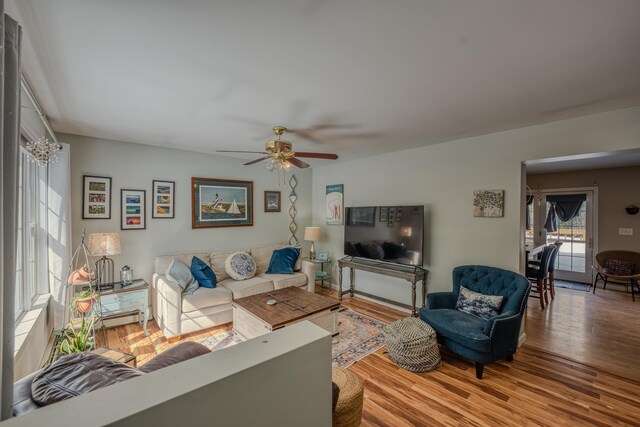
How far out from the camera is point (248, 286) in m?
3.88

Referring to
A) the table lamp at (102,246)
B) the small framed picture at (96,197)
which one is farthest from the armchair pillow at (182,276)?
the small framed picture at (96,197)

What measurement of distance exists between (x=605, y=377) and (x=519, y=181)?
1.97m

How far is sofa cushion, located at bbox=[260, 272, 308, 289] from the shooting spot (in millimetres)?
4176

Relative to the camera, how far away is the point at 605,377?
2.53 metres

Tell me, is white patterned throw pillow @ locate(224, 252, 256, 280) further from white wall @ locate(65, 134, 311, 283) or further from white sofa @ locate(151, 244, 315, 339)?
white wall @ locate(65, 134, 311, 283)

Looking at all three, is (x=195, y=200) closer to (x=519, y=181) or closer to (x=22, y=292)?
(x=22, y=292)

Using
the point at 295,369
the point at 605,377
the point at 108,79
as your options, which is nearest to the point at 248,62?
the point at 108,79

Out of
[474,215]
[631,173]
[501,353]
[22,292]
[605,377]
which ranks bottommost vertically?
[605,377]

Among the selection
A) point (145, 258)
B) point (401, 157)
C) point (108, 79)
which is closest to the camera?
point (108, 79)

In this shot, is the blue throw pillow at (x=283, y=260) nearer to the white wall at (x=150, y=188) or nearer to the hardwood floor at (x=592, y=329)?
the white wall at (x=150, y=188)

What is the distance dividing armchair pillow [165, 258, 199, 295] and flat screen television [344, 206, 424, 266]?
241 cm

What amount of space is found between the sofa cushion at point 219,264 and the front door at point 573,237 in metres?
6.75

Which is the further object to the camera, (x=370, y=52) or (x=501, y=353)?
(x=501, y=353)

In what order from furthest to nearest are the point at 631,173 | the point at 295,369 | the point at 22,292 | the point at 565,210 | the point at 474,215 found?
1. the point at 565,210
2. the point at 631,173
3. the point at 474,215
4. the point at 22,292
5. the point at 295,369
